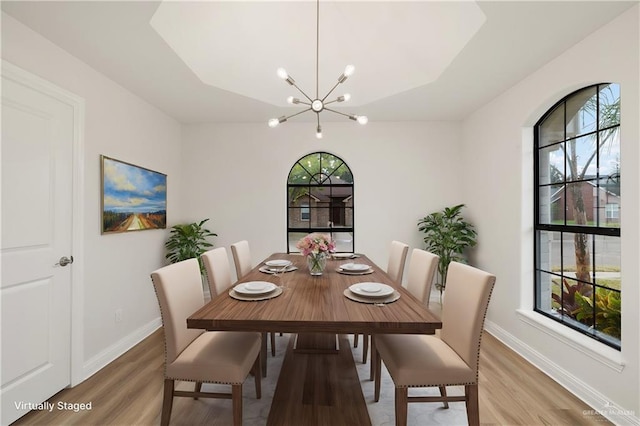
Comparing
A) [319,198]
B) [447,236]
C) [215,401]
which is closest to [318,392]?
[215,401]

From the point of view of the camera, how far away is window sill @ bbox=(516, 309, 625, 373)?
6.07ft

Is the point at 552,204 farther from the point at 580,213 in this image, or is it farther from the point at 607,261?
the point at 607,261

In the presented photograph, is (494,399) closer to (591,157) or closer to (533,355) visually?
(533,355)

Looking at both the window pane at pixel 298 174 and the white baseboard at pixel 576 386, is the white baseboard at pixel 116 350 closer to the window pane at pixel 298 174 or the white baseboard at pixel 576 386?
the window pane at pixel 298 174

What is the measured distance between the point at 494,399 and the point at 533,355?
0.84m

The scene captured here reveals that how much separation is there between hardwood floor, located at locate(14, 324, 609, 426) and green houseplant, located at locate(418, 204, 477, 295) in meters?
1.28

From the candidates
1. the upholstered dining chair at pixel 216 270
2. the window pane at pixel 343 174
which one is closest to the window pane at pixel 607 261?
the window pane at pixel 343 174

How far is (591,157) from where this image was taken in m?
2.22

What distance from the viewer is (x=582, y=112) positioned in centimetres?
231

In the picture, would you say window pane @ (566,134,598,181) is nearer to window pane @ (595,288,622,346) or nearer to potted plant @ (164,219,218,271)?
window pane @ (595,288,622,346)

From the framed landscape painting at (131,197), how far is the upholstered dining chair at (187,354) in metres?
1.40

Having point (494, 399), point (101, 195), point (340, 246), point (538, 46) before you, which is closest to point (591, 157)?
point (538, 46)

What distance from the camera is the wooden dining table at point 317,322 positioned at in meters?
1.30

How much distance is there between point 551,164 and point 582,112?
0.48 m
